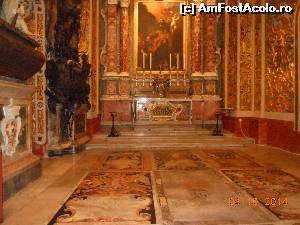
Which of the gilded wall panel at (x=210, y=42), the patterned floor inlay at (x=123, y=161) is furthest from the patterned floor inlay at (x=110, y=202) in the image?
the gilded wall panel at (x=210, y=42)

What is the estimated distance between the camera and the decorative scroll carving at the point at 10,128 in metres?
4.09

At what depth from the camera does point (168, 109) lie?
11406mm

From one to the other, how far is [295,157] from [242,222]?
4682 millimetres

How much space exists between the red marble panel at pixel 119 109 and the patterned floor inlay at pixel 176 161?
3652 mm

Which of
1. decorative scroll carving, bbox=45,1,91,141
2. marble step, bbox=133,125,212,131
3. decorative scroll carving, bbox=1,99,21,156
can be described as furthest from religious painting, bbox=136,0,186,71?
decorative scroll carving, bbox=1,99,21,156

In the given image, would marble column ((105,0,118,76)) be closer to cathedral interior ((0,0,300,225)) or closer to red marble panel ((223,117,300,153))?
cathedral interior ((0,0,300,225))

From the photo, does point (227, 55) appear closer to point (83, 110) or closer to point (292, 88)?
point (292, 88)

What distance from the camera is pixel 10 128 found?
13.8ft

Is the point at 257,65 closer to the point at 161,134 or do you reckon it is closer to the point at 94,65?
the point at 161,134

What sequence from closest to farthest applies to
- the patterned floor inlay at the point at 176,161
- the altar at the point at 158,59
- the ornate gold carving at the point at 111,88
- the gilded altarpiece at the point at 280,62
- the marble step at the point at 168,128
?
1. the patterned floor inlay at the point at 176,161
2. the gilded altarpiece at the point at 280,62
3. the marble step at the point at 168,128
4. the altar at the point at 158,59
5. the ornate gold carving at the point at 111,88

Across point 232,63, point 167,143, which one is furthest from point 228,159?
point 232,63

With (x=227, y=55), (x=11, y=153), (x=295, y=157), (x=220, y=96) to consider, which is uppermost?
(x=227, y=55)

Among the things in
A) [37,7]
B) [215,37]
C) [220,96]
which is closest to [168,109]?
[220,96]

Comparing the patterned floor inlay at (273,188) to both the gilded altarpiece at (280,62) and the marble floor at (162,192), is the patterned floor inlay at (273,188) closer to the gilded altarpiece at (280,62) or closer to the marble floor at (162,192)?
the marble floor at (162,192)
